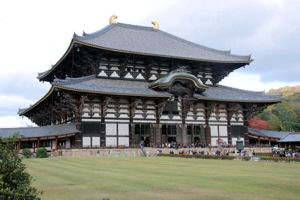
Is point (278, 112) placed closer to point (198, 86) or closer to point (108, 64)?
point (198, 86)

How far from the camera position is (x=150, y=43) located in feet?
177

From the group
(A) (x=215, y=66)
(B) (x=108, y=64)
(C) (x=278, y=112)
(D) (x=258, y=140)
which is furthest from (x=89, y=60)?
(C) (x=278, y=112)

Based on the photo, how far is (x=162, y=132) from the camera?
48188 mm

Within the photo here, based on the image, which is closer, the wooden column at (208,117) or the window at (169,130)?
the window at (169,130)

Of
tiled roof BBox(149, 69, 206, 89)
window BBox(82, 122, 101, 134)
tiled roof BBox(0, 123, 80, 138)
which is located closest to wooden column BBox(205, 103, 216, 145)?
tiled roof BBox(149, 69, 206, 89)

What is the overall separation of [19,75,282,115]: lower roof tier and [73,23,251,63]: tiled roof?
15.8ft

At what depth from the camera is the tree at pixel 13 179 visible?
8.32 meters

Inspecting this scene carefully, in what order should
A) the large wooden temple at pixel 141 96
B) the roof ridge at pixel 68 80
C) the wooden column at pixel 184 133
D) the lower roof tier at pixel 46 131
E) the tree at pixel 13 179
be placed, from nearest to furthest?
the tree at pixel 13 179
the roof ridge at pixel 68 80
the lower roof tier at pixel 46 131
the large wooden temple at pixel 141 96
the wooden column at pixel 184 133

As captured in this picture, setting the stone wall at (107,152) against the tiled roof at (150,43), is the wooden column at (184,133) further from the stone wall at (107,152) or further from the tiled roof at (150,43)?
the tiled roof at (150,43)

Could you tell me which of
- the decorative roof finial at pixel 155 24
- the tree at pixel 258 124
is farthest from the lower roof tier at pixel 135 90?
the tree at pixel 258 124

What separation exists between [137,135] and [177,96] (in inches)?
334

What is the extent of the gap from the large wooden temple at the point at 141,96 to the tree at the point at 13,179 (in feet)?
99.0

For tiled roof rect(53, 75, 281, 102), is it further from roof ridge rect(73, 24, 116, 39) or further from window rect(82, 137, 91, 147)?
window rect(82, 137, 91, 147)

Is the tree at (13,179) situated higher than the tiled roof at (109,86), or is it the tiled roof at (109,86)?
the tiled roof at (109,86)
